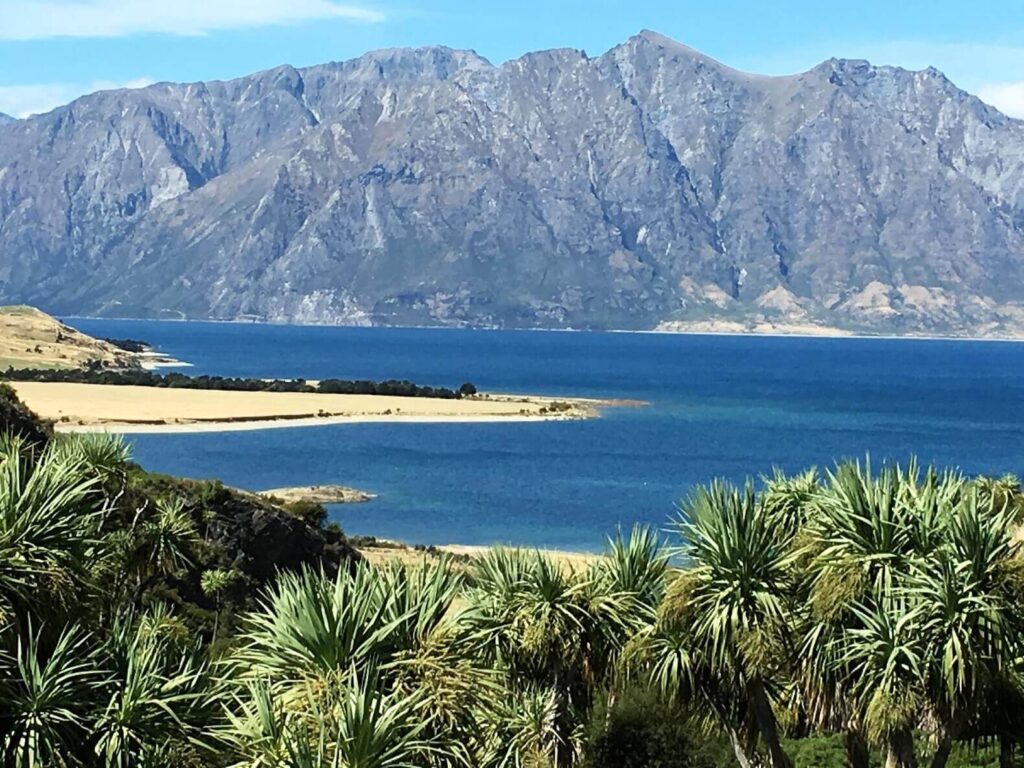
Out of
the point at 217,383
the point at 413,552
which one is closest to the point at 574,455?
the point at 413,552

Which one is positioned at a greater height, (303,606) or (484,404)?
(303,606)

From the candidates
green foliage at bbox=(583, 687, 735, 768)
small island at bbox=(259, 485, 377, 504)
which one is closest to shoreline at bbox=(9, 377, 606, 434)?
small island at bbox=(259, 485, 377, 504)

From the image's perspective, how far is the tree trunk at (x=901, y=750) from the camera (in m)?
15.6

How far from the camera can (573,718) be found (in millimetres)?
18766

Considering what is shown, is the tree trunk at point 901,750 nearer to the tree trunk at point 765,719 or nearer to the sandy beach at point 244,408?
the tree trunk at point 765,719

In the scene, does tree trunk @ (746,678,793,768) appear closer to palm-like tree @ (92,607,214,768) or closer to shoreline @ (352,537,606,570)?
palm-like tree @ (92,607,214,768)

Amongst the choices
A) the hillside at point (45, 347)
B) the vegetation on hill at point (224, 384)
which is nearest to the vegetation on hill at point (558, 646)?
the vegetation on hill at point (224, 384)

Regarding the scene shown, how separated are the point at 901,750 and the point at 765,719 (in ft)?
5.79

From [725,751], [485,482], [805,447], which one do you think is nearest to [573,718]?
[725,751]

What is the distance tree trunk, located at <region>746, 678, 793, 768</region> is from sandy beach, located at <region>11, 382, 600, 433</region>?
84024mm

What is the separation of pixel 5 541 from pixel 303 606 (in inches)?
111

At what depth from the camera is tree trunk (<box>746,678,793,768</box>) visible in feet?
54.6

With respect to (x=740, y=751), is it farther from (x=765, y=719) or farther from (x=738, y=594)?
(x=738, y=594)

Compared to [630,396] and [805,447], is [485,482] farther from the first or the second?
[630,396]
